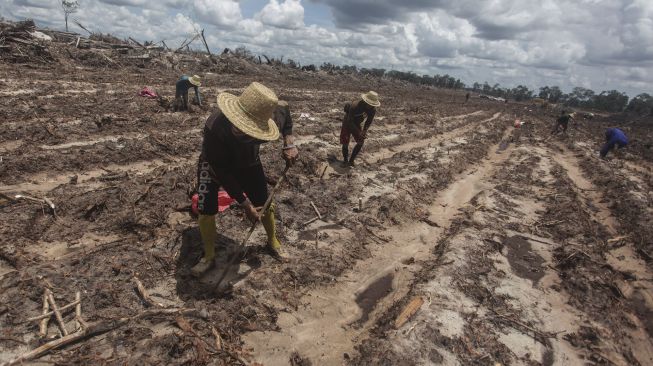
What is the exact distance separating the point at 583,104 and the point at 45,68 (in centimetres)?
8872

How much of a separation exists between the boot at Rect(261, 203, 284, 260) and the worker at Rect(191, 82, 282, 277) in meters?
0.16

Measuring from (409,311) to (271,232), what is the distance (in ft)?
5.44

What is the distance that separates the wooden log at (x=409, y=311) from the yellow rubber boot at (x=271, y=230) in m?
1.45

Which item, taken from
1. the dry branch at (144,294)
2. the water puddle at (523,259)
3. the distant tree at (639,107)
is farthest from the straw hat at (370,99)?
the distant tree at (639,107)

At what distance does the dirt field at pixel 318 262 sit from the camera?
123 inches

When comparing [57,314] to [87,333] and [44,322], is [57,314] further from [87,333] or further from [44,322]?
[87,333]

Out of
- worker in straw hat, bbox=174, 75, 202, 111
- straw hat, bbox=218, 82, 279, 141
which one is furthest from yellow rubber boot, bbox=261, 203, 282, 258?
worker in straw hat, bbox=174, 75, 202, 111

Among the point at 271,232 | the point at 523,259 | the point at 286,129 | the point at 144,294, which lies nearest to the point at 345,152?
the point at 286,129

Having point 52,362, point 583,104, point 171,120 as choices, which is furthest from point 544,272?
point 583,104

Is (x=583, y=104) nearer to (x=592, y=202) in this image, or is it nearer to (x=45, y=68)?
(x=592, y=202)

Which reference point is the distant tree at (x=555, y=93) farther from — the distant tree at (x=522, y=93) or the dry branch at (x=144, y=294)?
the dry branch at (x=144, y=294)

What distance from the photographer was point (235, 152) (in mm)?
3375

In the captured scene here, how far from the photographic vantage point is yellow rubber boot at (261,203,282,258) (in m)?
4.07

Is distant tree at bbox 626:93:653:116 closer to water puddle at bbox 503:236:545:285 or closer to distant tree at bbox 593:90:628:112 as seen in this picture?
distant tree at bbox 593:90:628:112
